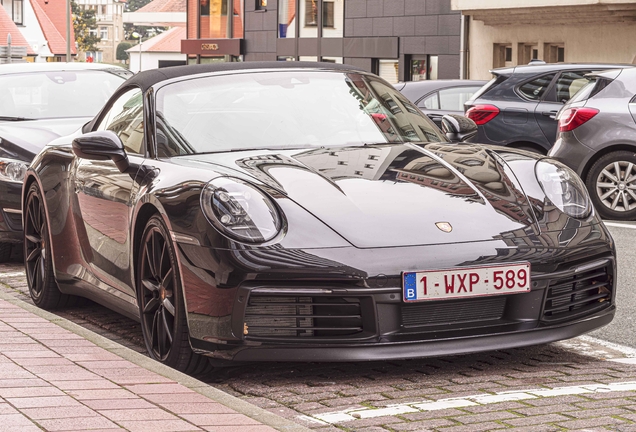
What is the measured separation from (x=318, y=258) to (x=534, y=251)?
34.5 inches

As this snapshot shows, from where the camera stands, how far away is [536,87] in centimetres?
1356

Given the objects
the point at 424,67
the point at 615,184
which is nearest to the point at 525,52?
the point at 424,67

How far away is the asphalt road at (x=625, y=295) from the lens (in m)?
5.94

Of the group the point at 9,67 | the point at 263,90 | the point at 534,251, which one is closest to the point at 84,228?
the point at 263,90

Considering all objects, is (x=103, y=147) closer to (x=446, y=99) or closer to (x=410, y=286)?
(x=410, y=286)

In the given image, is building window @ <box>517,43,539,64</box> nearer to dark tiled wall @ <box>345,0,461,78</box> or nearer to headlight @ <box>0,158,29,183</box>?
dark tiled wall @ <box>345,0,461,78</box>

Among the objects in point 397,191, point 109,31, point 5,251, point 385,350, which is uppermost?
point 397,191

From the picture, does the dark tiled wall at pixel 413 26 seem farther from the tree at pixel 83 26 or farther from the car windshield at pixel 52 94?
the tree at pixel 83 26

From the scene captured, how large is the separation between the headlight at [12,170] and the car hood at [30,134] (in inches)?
1.9

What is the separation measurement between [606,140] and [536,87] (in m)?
2.34

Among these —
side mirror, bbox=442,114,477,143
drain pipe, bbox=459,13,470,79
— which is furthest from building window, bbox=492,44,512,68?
side mirror, bbox=442,114,477,143

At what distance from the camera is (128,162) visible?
5.72m

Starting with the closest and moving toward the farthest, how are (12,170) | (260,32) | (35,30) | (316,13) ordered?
(12,170) < (316,13) < (260,32) < (35,30)

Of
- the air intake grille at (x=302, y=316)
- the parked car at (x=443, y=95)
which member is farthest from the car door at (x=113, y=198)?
the parked car at (x=443, y=95)
